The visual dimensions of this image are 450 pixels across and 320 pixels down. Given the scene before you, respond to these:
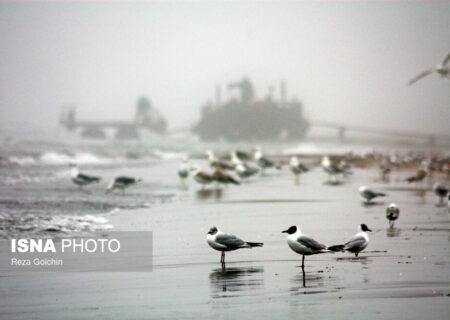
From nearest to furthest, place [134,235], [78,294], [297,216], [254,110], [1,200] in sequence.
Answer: [78,294] < [134,235] < [297,216] < [1,200] < [254,110]

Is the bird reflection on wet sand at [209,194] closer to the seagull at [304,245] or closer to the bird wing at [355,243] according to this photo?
the bird wing at [355,243]

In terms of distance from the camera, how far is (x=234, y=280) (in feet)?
16.8

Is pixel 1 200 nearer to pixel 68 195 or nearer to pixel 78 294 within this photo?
pixel 68 195

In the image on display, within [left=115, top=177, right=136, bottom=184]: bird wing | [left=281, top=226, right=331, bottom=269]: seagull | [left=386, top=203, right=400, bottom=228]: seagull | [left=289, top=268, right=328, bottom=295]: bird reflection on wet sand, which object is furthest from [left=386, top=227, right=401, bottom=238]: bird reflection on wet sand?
[left=115, top=177, right=136, bottom=184]: bird wing

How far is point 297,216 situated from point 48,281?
5.56 m

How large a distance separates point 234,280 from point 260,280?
0.23 metres

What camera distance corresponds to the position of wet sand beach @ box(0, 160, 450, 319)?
162 inches

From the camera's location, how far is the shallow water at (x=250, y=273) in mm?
4156

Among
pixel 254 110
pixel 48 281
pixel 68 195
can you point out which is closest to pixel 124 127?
pixel 254 110

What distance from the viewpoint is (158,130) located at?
12088 cm

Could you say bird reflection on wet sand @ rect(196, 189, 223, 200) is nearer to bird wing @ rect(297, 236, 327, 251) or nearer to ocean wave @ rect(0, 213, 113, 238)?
ocean wave @ rect(0, 213, 113, 238)

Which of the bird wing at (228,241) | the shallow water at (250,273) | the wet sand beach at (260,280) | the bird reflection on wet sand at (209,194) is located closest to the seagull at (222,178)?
the bird reflection on wet sand at (209,194)

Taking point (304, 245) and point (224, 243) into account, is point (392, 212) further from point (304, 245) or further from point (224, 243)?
point (224, 243)

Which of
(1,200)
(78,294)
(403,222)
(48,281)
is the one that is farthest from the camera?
(1,200)
